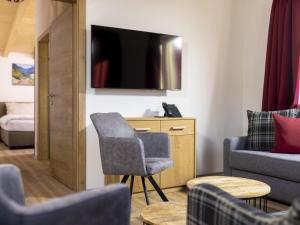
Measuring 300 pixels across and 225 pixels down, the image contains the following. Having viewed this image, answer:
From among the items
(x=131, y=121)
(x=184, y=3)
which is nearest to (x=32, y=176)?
(x=131, y=121)

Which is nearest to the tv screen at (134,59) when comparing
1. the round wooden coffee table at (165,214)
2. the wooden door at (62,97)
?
the wooden door at (62,97)

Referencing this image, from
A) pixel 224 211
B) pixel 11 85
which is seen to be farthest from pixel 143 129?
pixel 11 85

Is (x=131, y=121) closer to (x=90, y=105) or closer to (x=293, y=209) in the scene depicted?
(x=90, y=105)

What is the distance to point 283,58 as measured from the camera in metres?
3.90

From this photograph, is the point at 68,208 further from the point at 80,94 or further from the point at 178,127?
the point at 178,127

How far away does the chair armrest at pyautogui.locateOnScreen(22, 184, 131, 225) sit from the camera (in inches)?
39.9

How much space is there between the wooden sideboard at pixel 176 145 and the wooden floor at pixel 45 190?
0.12m

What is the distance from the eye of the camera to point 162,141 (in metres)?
3.10

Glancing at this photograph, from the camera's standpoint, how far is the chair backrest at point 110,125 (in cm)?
288

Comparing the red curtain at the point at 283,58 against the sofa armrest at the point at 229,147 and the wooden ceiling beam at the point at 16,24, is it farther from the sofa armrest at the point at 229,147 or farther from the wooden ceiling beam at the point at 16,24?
the wooden ceiling beam at the point at 16,24

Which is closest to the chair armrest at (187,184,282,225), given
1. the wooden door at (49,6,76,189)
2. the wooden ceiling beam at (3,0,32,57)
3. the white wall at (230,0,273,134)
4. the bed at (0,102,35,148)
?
the wooden door at (49,6,76,189)

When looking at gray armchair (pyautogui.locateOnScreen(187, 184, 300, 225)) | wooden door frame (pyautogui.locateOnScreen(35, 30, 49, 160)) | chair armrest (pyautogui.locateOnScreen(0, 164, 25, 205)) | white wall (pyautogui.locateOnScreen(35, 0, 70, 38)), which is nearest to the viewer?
gray armchair (pyautogui.locateOnScreen(187, 184, 300, 225))

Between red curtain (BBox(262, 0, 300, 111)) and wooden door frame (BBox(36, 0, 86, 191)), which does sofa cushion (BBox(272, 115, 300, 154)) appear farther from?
wooden door frame (BBox(36, 0, 86, 191))

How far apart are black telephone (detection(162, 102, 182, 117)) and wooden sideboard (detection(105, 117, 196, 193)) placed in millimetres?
145
